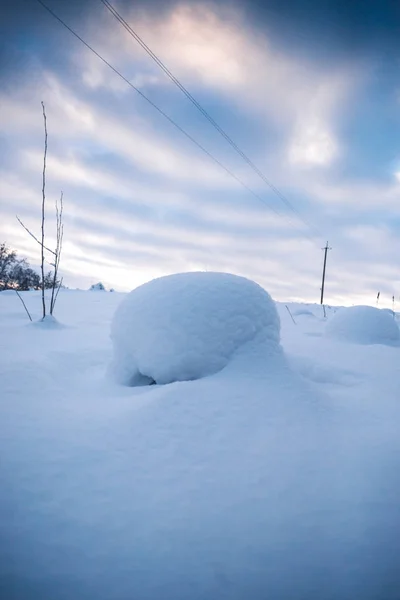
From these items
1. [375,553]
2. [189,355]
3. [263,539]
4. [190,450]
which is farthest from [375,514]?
[189,355]

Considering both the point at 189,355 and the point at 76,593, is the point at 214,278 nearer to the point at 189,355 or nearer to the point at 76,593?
the point at 189,355

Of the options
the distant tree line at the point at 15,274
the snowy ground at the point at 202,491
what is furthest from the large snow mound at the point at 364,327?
the distant tree line at the point at 15,274

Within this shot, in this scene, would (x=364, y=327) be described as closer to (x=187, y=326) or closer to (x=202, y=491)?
(x=187, y=326)

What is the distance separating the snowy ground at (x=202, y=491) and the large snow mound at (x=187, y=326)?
0.22m

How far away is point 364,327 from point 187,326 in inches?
200

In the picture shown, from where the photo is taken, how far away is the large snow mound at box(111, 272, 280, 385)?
285 cm

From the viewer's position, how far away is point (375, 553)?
150 cm

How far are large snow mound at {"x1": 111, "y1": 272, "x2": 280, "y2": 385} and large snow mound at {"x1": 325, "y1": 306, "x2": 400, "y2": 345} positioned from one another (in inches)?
154

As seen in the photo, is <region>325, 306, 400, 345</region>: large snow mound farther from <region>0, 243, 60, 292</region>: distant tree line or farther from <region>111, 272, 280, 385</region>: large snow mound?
<region>0, 243, 60, 292</region>: distant tree line

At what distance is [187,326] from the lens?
290 centimetres

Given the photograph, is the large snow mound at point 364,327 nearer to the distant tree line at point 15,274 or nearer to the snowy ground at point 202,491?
the snowy ground at point 202,491

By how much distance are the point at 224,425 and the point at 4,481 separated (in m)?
1.33

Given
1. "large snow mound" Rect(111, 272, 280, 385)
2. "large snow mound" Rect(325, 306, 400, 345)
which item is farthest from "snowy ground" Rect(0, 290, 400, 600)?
"large snow mound" Rect(325, 306, 400, 345)

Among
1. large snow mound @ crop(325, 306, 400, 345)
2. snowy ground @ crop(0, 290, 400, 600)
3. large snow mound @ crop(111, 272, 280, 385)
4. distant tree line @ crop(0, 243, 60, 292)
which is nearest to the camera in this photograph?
snowy ground @ crop(0, 290, 400, 600)
